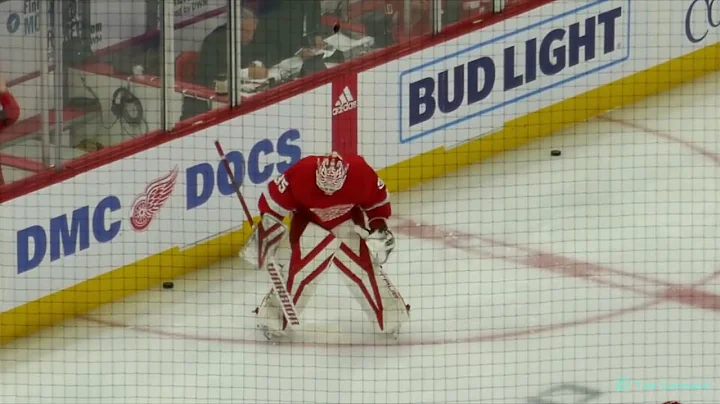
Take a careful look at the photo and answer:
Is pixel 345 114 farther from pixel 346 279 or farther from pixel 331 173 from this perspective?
pixel 331 173

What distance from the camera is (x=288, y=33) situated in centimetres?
1161

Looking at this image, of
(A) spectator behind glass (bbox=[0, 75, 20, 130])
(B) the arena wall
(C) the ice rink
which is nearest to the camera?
(C) the ice rink

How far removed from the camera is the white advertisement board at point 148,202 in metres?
10.7

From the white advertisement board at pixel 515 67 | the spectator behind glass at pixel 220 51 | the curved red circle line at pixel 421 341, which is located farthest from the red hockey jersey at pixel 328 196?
the white advertisement board at pixel 515 67

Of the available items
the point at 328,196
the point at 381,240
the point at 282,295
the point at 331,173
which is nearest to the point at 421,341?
the point at 381,240

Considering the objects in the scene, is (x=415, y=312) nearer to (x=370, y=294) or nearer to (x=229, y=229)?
(x=370, y=294)

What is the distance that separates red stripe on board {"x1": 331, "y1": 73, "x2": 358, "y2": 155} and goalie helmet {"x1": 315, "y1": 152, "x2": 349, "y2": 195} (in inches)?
62.6

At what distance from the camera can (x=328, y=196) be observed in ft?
34.1

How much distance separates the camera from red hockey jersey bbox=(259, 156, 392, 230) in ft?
34.0

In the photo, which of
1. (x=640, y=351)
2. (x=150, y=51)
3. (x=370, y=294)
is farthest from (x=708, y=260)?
(x=150, y=51)

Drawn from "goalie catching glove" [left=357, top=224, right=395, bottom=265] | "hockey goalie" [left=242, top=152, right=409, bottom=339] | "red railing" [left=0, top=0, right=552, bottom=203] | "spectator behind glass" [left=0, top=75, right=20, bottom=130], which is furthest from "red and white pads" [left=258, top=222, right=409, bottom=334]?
"spectator behind glass" [left=0, top=75, right=20, bottom=130]

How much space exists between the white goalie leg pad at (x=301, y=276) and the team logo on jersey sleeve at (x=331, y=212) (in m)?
0.16

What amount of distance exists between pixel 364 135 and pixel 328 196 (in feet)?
5.65

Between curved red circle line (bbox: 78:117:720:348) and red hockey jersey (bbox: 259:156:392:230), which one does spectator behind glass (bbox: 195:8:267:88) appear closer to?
red hockey jersey (bbox: 259:156:392:230)
